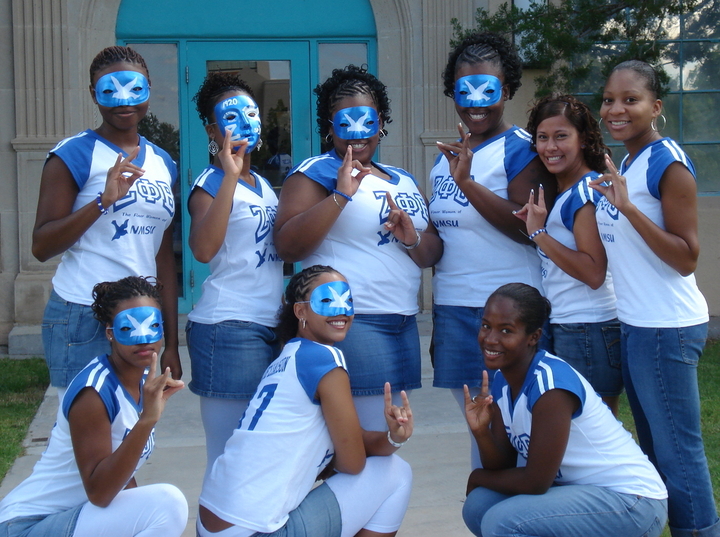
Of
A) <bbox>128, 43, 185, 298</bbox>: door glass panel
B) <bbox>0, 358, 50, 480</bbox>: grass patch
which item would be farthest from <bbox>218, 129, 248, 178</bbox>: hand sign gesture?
<bbox>128, 43, 185, 298</bbox>: door glass panel

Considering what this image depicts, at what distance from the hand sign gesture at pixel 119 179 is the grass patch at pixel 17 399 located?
1.99 meters

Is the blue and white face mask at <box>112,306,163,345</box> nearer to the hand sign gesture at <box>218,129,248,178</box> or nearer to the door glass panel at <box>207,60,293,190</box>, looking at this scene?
the hand sign gesture at <box>218,129,248,178</box>

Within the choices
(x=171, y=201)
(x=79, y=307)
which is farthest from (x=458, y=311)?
(x=79, y=307)

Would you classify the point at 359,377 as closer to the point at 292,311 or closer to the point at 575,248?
the point at 292,311

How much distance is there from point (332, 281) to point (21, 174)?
4915 millimetres

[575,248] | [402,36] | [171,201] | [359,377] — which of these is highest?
[402,36]

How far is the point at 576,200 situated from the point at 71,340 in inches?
69.7

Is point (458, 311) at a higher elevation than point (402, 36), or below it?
below

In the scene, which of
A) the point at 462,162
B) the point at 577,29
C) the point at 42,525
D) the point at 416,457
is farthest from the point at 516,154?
the point at 577,29

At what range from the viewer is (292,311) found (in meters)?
2.88

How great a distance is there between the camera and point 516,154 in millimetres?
3049

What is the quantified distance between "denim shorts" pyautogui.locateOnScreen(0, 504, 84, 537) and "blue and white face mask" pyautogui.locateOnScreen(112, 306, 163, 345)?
522 millimetres

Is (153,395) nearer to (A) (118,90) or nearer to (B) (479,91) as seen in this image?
(A) (118,90)

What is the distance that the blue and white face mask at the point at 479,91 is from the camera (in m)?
3.05
